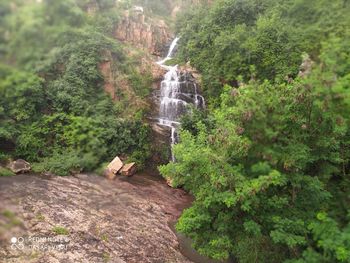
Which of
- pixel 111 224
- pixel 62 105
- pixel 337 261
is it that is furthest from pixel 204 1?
pixel 337 261

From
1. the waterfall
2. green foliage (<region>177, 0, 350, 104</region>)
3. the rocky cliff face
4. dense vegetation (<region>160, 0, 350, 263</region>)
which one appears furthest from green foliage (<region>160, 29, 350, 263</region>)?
the rocky cliff face

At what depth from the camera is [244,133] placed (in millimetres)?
6551

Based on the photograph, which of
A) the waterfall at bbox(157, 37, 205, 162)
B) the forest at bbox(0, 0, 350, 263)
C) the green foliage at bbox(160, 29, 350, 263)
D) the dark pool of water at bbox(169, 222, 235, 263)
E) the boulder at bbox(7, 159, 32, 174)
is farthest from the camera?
the waterfall at bbox(157, 37, 205, 162)

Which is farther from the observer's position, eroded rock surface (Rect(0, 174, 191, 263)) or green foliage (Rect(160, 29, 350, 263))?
eroded rock surface (Rect(0, 174, 191, 263))

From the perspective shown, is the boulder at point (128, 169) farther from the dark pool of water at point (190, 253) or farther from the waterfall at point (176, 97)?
the dark pool of water at point (190, 253)

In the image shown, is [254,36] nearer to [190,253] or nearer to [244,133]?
[190,253]

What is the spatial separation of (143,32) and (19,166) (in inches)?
596

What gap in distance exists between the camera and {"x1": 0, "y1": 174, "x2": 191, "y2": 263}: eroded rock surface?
8.37m

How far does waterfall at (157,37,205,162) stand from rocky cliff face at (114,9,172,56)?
5.56 metres

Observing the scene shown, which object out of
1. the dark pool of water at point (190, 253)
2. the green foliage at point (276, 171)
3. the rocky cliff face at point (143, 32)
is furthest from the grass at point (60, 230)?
the rocky cliff face at point (143, 32)

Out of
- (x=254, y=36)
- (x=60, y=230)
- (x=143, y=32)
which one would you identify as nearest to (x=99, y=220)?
(x=60, y=230)

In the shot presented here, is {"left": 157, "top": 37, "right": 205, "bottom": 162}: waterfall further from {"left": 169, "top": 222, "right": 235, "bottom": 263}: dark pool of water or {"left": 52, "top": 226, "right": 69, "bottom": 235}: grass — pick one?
{"left": 52, "top": 226, "right": 69, "bottom": 235}: grass

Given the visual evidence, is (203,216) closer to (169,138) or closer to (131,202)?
(131,202)

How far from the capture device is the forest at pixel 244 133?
2.81 metres
